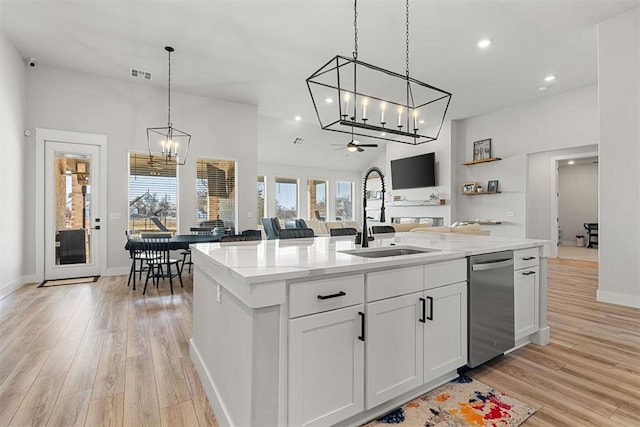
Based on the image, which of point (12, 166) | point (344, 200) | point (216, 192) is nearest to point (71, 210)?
point (12, 166)

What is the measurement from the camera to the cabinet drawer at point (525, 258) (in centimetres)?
236

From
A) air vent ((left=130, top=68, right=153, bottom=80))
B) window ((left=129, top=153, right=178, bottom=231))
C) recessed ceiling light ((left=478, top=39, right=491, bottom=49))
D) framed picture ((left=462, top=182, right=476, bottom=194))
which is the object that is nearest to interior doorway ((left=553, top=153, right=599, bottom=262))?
framed picture ((left=462, top=182, right=476, bottom=194))

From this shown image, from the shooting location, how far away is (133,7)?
11.4ft

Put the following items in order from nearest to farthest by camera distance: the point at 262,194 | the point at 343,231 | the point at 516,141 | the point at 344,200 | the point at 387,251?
the point at 387,251
the point at 343,231
the point at 516,141
the point at 262,194
the point at 344,200

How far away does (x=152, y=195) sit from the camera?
5824mm

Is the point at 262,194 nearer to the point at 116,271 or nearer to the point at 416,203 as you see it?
the point at 416,203

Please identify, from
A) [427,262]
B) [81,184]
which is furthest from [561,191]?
[81,184]

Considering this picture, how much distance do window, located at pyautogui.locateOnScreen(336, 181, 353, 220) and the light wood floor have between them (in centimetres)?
860

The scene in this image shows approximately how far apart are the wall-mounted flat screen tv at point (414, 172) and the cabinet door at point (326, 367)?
7766 millimetres

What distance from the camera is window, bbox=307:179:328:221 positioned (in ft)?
36.9

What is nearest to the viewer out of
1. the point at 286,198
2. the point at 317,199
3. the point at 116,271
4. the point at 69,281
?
the point at 69,281

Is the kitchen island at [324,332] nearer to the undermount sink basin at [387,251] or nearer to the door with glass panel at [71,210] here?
the undermount sink basin at [387,251]

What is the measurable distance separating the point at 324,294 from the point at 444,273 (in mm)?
900

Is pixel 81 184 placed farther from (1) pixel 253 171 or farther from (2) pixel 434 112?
(2) pixel 434 112
